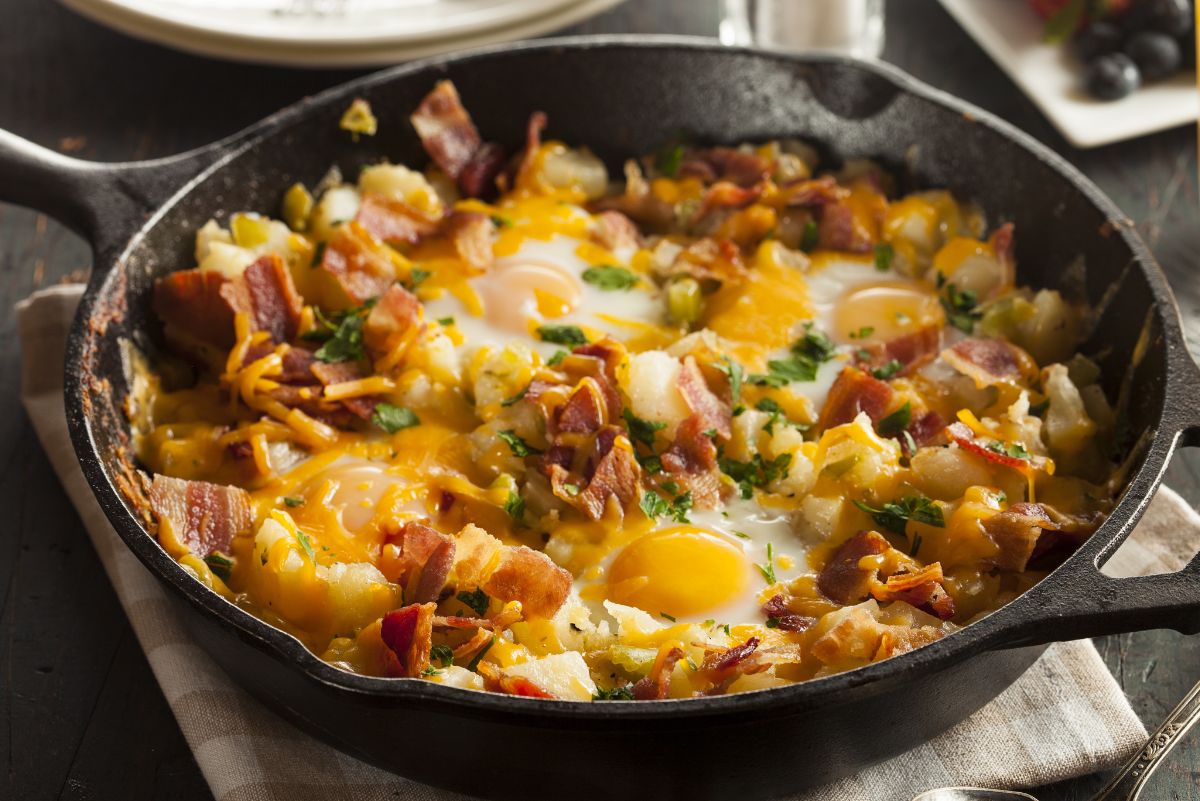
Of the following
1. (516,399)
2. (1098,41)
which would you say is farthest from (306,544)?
(1098,41)

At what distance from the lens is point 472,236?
4.22m

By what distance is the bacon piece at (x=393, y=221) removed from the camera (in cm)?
426

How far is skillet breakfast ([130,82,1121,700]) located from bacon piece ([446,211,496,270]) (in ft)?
0.04

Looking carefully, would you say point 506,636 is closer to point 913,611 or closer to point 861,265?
point 913,611

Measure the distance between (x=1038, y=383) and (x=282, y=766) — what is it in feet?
7.57

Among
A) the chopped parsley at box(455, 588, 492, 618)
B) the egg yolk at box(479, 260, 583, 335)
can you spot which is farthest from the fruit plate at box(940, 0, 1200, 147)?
the chopped parsley at box(455, 588, 492, 618)

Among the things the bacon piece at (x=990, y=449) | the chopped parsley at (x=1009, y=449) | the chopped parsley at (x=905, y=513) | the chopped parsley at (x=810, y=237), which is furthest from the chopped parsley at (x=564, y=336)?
the chopped parsley at (x=1009, y=449)

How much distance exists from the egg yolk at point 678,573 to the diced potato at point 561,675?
30 cm

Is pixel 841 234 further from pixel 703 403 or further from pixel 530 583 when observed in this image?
pixel 530 583

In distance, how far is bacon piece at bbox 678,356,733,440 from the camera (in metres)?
3.58

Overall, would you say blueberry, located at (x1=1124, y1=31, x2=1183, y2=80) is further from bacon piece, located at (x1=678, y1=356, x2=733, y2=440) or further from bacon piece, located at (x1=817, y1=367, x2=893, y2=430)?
bacon piece, located at (x1=678, y1=356, x2=733, y2=440)

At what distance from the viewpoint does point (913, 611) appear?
10.3 feet

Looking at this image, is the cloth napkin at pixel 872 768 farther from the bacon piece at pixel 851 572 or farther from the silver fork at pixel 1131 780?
the bacon piece at pixel 851 572

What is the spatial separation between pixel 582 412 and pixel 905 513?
2.92 feet
